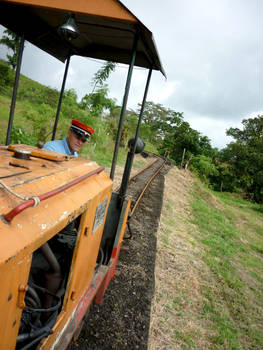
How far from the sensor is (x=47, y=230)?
115 centimetres

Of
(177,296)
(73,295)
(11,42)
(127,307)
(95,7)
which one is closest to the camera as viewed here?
(73,295)

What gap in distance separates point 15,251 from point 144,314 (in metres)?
2.92

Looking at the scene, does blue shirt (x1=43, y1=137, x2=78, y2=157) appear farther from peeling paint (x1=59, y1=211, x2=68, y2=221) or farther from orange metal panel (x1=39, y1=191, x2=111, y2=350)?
peeling paint (x1=59, y1=211, x2=68, y2=221)

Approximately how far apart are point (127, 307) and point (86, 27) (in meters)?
3.82

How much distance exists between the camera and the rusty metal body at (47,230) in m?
0.95

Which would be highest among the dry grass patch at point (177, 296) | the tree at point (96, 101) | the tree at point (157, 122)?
the tree at point (157, 122)

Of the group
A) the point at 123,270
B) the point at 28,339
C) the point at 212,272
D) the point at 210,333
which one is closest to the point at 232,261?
the point at 212,272

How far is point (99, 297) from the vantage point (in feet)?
9.61

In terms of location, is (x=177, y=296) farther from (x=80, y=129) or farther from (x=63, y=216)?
(x=63, y=216)

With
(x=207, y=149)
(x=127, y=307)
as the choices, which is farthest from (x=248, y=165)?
(x=127, y=307)

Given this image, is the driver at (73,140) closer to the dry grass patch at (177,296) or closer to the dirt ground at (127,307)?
the dirt ground at (127,307)

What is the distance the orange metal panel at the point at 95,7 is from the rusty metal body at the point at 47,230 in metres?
1.38

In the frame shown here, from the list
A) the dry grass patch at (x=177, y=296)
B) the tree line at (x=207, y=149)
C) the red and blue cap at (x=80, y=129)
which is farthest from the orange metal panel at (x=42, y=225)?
the tree line at (x=207, y=149)

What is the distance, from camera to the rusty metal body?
954 mm
